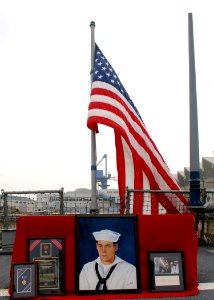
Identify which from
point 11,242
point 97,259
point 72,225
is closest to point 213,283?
point 97,259

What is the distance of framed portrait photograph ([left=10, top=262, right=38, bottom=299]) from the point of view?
3.91m

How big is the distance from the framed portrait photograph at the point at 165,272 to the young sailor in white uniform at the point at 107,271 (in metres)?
0.25

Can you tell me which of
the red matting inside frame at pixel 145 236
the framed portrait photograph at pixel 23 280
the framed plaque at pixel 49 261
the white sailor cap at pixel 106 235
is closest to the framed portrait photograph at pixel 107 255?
the white sailor cap at pixel 106 235

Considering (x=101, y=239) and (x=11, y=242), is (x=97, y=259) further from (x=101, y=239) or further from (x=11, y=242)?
(x=11, y=242)

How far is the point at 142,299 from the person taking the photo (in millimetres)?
3945

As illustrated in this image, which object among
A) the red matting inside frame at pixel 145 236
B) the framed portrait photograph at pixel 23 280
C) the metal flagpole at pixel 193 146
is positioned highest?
the metal flagpole at pixel 193 146

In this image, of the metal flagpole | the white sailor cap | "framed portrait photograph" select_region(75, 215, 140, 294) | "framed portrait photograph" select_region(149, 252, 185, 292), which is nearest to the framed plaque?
"framed portrait photograph" select_region(75, 215, 140, 294)

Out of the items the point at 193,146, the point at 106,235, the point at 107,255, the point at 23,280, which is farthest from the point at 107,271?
the point at 193,146

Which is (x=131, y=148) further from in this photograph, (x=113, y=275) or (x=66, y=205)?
(x=113, y=275)

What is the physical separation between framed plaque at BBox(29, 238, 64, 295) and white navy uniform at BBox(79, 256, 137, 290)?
286mm

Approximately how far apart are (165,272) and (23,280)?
5.77ft

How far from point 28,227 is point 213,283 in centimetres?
270

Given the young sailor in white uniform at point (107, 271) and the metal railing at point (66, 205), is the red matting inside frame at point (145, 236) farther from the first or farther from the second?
the metal railing at point (66, 205)

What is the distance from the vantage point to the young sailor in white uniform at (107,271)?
4070 millimetres
